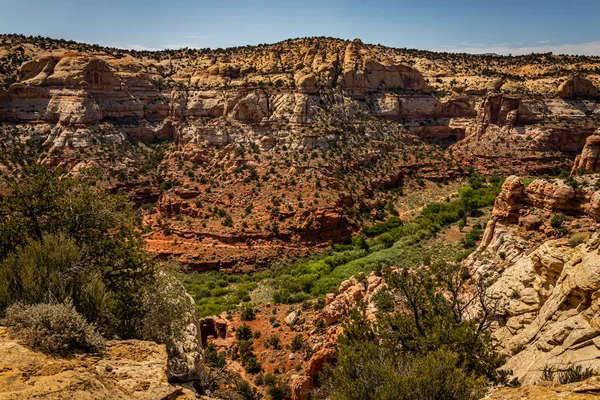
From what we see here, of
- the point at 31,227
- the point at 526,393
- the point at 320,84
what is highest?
the point at 320,84

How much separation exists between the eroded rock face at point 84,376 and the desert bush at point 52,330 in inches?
8.7

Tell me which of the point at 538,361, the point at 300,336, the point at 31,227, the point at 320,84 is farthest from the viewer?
the point at 320,84

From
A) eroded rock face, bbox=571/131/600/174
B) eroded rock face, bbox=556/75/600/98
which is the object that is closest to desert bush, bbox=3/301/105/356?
eroded rock face, bbox=571/131/600/174

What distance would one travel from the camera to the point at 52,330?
9078 millimetres

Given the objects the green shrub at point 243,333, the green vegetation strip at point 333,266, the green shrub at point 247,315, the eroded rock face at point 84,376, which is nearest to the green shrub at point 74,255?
the eroded rock face at point 84,376

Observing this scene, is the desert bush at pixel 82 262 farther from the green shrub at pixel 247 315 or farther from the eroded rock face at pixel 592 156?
the eroded rock face at pixel 592 156

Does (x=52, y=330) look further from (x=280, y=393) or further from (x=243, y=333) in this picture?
(x=243, y=333)

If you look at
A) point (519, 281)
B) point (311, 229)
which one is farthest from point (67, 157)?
point (519, 281)

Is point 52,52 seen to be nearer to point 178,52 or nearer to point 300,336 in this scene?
point 178,52

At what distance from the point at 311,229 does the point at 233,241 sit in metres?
8.82

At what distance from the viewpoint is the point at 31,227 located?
1442 centimetres

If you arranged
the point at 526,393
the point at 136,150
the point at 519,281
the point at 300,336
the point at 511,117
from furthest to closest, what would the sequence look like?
the point at 511,117, the point at 136,150, the point at 300,336, the point at 519,281, the point at 526,393

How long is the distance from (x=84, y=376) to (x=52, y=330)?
1.71 metres

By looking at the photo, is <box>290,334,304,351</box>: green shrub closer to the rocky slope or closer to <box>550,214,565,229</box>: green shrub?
<box>550,214,565,229</box>: green shrub
